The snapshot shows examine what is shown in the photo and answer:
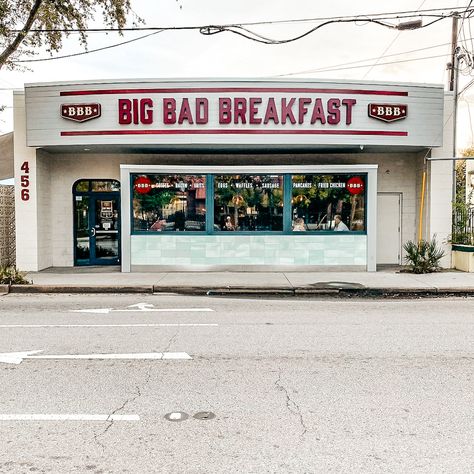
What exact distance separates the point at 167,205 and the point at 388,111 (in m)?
7.00

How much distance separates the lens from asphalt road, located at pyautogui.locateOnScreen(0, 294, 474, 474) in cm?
366

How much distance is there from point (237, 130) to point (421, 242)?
6.39 m

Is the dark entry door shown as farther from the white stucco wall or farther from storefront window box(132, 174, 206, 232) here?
storefront window box(132, 174, 206, 232)

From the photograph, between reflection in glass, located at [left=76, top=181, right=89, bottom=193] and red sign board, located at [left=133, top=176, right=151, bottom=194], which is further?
reflection in glass, located at [left=76, top=181, right=89, bottom=193]

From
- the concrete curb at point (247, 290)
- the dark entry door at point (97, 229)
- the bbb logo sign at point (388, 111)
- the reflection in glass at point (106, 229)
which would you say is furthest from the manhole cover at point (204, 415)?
the reflection in glass at point (106, 229)

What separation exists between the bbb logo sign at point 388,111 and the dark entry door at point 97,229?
8.46 metres

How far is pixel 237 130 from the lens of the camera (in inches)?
563

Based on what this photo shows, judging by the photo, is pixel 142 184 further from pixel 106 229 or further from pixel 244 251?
pixel 244 251

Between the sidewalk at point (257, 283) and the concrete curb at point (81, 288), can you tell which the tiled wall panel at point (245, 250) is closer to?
the sidewalk at point (257, 283)

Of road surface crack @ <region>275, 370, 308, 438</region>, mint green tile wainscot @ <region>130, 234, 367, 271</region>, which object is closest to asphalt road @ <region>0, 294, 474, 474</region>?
road surface crack @ <region>275, 370, 308, 438</region>

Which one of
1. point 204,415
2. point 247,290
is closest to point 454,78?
point 247,290

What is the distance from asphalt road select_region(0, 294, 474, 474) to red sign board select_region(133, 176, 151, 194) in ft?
21.5

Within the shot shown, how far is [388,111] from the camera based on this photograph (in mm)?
14469

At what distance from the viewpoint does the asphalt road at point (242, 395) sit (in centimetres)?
366
